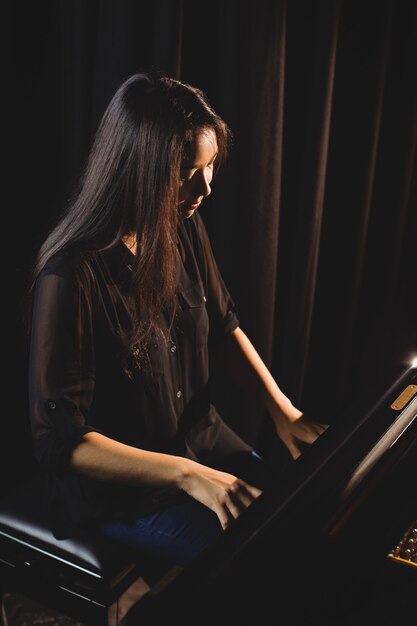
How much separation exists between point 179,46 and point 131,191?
0.72 metres

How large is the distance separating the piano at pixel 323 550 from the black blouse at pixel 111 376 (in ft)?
1.46

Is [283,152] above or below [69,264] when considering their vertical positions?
above

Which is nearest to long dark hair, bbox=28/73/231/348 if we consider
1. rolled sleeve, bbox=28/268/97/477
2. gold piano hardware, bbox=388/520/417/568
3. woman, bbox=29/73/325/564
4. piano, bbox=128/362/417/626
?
woman, bbox=29/73/325/564

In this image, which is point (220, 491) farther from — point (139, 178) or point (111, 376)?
point (139, 178)

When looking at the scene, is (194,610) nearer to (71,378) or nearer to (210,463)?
(71,378)

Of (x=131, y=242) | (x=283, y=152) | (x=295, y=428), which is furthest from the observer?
(x=283, y=152)

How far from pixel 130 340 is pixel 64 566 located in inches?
20.5

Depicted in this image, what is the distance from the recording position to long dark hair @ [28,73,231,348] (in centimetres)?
129

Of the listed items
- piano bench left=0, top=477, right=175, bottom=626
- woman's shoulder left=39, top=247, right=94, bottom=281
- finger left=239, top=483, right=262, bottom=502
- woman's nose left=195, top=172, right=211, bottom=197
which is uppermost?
woman's nose left=195, top=172, right=211, bottom=197

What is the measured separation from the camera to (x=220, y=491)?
3.84 feet

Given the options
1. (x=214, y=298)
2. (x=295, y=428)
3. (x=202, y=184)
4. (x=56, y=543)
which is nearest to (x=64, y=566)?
(x=56, y=543)

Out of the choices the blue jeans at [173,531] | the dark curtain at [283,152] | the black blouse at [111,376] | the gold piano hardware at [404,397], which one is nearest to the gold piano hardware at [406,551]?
the gold piano hardware at [404,397]

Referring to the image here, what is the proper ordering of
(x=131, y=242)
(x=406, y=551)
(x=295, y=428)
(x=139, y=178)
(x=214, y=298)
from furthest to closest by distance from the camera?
(x=214, y=298), (x=295, y=428), (x=131, y=242), (x=139, y=178), (x=406, y=551)

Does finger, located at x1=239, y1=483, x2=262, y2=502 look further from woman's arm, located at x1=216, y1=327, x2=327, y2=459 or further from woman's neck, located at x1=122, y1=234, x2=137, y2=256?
woman's neck, located at x1=122, y1=234, x2=137, y2=256
